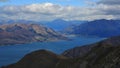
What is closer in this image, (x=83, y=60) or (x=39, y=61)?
(x=83, y=60)

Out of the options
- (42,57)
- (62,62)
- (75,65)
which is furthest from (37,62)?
(75,65)

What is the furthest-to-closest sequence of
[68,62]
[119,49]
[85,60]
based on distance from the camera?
[68,62] → [85,60] → [119,49]

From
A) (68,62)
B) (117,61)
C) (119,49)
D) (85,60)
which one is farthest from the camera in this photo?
(68,62)

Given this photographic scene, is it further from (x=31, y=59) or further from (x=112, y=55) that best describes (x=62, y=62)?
(x=112, y=55)

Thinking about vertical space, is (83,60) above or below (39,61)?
above

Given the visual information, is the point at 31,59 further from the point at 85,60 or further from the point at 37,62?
the point at 85,60

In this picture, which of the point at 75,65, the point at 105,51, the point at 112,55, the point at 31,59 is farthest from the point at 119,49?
the point at 31,59

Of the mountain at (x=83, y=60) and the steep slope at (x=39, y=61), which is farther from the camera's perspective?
the steep slope at (x=39, y=61)

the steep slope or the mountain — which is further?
the steep slope

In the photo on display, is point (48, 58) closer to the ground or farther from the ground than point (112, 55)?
closer to the ground

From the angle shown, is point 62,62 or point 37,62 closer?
point 62,62
